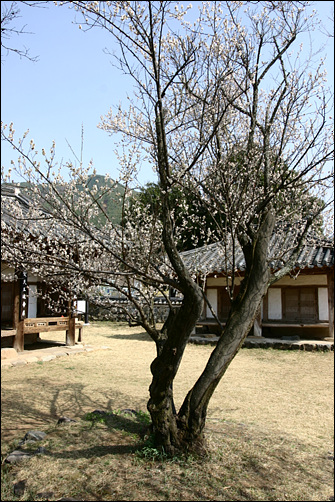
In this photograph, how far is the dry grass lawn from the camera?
345cm

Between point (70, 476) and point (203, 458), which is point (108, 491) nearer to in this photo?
point (70, 476)

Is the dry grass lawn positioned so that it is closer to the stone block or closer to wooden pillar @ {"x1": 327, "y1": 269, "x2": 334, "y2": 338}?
the stone block

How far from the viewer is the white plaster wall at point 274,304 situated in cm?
1403

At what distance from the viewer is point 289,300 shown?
1394cm

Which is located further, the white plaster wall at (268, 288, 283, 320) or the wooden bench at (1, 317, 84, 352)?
the white plaster wall at (268, 288, 283, 320)

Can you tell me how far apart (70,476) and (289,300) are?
11602 mm

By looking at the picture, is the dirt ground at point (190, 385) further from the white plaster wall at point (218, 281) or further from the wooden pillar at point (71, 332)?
the white plaster wall at point (218, 281)

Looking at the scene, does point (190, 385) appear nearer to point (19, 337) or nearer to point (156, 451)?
point (156, 451)

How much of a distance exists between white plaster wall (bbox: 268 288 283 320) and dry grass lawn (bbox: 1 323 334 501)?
15.0 ft

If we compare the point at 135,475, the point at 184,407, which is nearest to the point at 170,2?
the point at 184,407

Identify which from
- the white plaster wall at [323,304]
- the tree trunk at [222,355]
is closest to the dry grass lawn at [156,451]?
the tree trunk at [222,355]

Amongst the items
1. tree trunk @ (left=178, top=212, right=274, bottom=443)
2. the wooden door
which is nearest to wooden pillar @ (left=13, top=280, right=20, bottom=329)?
tree trunk @ (left=178, top=212, right=274, bottom=443)

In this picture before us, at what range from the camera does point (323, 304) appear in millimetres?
13289

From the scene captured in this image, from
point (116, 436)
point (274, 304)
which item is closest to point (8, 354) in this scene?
point (116, 436)
